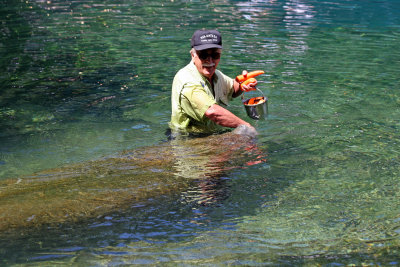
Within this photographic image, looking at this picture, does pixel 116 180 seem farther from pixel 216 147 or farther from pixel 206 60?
pixel 206 60

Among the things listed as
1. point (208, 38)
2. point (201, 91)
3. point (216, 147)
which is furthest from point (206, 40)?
point (216, 147)

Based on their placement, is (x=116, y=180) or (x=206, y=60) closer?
(x=116, y=180)

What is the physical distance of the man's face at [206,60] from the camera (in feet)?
18.0

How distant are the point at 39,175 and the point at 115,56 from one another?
637 cm

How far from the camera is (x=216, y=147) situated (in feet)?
18.6

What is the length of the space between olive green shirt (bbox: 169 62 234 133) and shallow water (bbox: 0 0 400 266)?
1.37ft

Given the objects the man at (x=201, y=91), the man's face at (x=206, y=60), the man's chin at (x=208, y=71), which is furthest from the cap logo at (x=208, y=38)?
the man's chin at (x=208, y=71)

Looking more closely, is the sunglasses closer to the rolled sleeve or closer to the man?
the man

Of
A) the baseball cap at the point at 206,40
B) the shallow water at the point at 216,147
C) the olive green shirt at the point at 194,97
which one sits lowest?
the shallow water at the point at 216,147

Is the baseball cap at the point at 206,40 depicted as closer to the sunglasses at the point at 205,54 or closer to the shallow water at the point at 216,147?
the sunglasses at the point at 205,54

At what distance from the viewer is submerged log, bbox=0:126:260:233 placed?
420cm

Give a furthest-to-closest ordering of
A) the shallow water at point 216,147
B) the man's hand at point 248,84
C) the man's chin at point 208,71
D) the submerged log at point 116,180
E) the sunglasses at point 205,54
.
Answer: the man's hand at point 248,84
the man's chin at point 208,71
the sunglasses at point 205,54
the submerged log at point 116,180
the shallow water at point 216,147

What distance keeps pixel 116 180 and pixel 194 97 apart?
1.32m

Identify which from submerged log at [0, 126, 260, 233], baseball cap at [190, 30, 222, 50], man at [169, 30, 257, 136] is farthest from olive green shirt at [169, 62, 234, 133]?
baseball cap at [190, 30, 222, 50]
